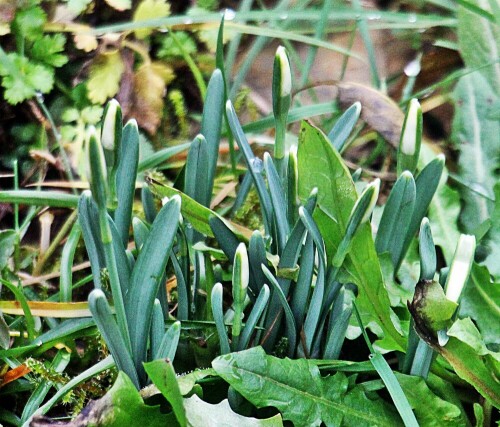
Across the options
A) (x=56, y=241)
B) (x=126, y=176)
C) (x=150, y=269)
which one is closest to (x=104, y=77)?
(x=56, y=241)

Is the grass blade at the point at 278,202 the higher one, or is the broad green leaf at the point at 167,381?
the grass blade at the point at 278,202

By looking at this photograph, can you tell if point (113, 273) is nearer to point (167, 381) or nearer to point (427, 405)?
point (167, 381)

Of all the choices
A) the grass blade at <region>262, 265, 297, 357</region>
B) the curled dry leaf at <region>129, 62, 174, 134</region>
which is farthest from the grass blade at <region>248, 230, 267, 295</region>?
the curled dry leaf at <region>129, 62, 174, 134</region>

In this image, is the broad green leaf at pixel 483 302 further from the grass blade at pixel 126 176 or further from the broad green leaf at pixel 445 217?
the grass blade at pixel 126 176

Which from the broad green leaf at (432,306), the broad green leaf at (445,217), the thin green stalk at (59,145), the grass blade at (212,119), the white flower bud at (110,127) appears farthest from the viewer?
the thin green stalk at (59,145)

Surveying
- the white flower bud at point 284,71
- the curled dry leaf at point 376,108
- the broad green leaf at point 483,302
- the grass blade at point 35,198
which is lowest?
the broad green leaf at point 483,302

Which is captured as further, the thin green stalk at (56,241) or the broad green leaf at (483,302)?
the thin green stalk at (56,241)

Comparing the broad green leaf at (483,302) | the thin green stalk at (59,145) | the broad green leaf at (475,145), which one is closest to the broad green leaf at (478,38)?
the broad green leaf at (475,145)

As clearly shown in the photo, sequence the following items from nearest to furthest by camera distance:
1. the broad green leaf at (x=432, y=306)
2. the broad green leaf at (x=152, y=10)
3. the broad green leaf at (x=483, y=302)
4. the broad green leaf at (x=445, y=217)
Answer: the broad green leaf at (x=432, y=306) < the broad green leaf at (x=483, y=302) < the broad green leaf at (x=445, y=217) < the broad green leaf at (x=152, y=10)
